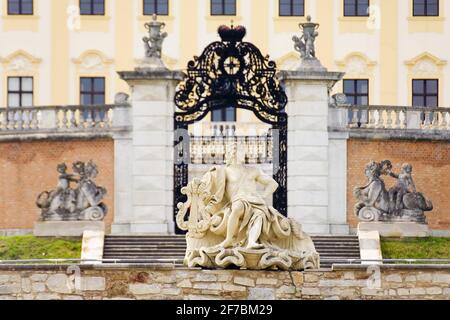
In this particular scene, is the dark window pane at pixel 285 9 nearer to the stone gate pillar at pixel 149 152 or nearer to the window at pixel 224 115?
the window at pixel 224 115

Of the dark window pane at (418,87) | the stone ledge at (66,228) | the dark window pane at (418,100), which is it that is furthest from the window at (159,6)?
the stone ledge at (66,228)

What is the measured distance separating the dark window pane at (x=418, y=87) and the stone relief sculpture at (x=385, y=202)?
19.0 meters

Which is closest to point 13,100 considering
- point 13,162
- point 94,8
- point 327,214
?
point 94,8

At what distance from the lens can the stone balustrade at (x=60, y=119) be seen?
52875mm

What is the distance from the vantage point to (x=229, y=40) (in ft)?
172

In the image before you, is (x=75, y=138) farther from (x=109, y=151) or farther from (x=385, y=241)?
(x=385, y=241)

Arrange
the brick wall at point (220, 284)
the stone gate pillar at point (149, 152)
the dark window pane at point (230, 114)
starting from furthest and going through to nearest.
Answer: the dark window pane at point (230, 114), the stone gate pillar at point (149, 152), the brick wall at point (220, 284)

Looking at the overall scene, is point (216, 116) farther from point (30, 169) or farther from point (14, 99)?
point (30, 169)

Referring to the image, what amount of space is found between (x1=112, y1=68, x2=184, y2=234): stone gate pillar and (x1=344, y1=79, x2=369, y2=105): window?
1808cm

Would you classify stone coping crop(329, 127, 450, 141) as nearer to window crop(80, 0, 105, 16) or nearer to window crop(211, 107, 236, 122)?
window crop(211, 107, 236, 122)

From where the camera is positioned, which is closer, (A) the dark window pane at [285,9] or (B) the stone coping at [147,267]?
(B) the stone coping at [147,267]

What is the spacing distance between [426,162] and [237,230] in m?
16.6

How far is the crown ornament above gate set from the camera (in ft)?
171
